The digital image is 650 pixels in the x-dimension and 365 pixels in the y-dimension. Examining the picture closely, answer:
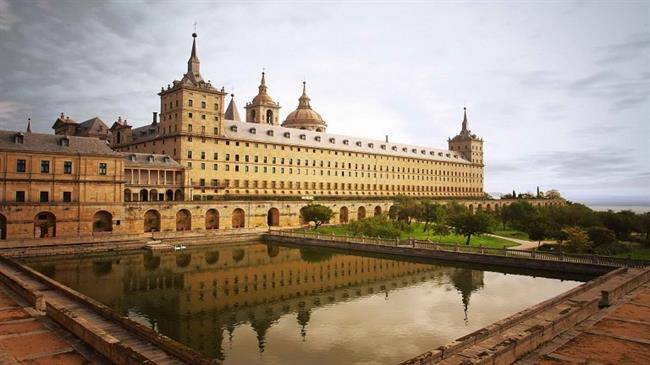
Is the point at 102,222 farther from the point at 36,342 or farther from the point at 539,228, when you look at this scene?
the point at 539,228

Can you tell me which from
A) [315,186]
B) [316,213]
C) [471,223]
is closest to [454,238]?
[471,223]

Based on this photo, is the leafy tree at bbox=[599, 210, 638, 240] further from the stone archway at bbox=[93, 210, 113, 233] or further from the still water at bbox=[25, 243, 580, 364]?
the stone archway at bbox=[93, 210, 113, 233]

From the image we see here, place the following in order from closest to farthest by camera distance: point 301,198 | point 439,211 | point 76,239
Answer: point 76,239 → point 439,211 → point 301,198

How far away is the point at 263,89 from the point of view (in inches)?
4067

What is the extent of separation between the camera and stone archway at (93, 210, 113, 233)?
168ft

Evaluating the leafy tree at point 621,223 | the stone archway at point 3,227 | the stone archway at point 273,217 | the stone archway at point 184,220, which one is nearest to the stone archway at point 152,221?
the stone archway at point 184,220

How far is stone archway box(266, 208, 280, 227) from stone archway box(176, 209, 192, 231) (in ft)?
37.9

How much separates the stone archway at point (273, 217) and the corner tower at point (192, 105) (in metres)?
14.4

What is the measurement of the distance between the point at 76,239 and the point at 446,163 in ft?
292

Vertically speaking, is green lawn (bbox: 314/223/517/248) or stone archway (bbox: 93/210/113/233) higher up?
stone archway (bbox: 93/210/113/233)

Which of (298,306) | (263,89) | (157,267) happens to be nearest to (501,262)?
(298,306)

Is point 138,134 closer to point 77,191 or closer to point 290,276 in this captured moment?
point 77,191

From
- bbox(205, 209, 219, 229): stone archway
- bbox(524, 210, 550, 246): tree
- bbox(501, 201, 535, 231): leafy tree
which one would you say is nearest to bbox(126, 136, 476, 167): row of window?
bbox(205, 209, 219, 229): stone archway

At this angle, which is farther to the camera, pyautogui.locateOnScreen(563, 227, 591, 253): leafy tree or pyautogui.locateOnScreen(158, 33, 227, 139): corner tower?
pyautogui.locateOnScreen(158, 33, 227, 139): corner tower
